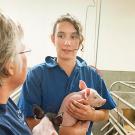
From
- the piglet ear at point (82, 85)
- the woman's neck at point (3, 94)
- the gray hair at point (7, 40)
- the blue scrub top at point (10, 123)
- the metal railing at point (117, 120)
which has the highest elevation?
the gray hair at point (7, 40)

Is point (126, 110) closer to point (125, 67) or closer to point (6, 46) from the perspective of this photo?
point (125, 67)

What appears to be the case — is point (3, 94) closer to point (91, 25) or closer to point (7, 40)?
point (7, 40)

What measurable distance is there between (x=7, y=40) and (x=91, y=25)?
278 centimetres

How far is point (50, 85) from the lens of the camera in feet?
4.32

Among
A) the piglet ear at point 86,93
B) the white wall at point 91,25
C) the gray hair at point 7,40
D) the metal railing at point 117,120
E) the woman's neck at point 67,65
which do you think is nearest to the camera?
the gray hair at point 7,40

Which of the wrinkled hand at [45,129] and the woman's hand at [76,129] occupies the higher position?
the wrinkled hand at [45,129]

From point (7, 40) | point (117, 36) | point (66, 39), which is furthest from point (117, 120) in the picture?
point (7, 40)

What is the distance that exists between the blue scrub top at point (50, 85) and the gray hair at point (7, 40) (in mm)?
597

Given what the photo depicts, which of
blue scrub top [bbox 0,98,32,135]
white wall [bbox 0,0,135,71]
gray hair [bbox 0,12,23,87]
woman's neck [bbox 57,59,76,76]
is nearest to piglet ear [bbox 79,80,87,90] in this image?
woman's neck [bbox 57,59,76,76]

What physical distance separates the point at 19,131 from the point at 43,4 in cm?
277

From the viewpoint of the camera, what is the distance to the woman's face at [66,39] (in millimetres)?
1333

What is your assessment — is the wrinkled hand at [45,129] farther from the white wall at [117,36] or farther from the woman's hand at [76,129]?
the white wall at [117,36]

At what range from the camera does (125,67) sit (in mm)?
3467

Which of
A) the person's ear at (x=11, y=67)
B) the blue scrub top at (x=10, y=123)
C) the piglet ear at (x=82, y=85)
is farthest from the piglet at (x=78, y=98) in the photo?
the person's ear at (x=11, y=67)
